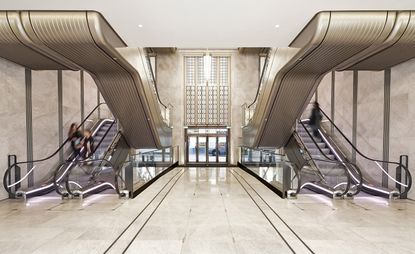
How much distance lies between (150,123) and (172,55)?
788cm

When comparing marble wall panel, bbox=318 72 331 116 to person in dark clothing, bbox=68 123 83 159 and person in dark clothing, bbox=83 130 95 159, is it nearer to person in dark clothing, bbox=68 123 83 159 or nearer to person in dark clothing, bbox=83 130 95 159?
person in dark clothing, bbox=83 130 95 159

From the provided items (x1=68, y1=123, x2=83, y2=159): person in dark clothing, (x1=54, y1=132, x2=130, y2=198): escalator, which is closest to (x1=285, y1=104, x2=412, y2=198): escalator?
(x1=54, y1=132, x2=130, y2=198): escalator

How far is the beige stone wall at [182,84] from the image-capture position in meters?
15.0

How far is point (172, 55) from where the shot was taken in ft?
50.1

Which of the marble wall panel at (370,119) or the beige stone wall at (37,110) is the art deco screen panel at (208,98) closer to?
the beige stone wall at (37,110)

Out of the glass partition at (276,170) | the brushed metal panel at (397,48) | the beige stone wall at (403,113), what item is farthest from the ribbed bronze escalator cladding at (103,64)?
the beige stone wall at (403,113)

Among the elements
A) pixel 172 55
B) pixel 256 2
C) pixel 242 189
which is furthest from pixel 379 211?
pixel 172 55

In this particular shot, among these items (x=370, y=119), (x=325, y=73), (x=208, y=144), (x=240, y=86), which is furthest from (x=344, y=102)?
(x=208, y=144)

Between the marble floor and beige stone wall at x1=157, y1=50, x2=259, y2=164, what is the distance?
9235 millimetres

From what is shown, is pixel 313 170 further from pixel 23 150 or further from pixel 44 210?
pixel 23 150

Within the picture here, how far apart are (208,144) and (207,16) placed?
1129 centimetres

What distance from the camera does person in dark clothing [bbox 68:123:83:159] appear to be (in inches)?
311

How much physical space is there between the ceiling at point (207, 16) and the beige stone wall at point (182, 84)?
9.80 metres

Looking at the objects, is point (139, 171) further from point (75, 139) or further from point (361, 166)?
point (361, 166)
